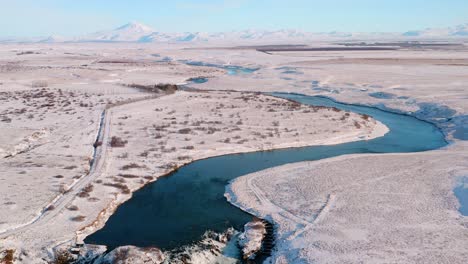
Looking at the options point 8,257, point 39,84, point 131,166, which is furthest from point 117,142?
point 39,84

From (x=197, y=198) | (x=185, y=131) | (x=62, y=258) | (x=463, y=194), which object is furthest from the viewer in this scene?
(x=185, y=131)

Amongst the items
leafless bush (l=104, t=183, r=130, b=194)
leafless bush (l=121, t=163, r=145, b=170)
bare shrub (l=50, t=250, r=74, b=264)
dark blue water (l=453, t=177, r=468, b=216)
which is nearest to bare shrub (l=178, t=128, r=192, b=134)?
leafless bush (l=121, t=163, r=145, b=170)

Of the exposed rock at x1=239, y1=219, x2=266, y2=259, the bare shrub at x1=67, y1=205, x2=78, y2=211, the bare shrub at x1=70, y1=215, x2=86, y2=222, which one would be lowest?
the exposed rock at x1=239, y1=219, x2=266, y2=259

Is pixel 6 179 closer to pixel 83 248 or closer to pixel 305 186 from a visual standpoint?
pixel 83 248

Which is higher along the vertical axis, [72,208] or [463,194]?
[463,194]

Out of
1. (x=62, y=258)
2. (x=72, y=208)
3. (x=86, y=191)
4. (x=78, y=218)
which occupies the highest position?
(x=86, y=191)

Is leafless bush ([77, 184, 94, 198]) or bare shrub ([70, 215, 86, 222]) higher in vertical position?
leafless bush ([77, 184, 94, 198])

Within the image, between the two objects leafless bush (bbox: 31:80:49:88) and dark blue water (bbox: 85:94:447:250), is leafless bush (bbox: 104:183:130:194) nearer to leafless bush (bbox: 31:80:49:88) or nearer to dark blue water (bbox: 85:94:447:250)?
dark blue water (bbox: 85:94:447:250)

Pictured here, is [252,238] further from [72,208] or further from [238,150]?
[238,150]

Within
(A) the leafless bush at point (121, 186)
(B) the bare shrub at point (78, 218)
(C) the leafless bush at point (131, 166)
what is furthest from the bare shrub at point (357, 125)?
(B) the bare shrub at point (78, 218)
